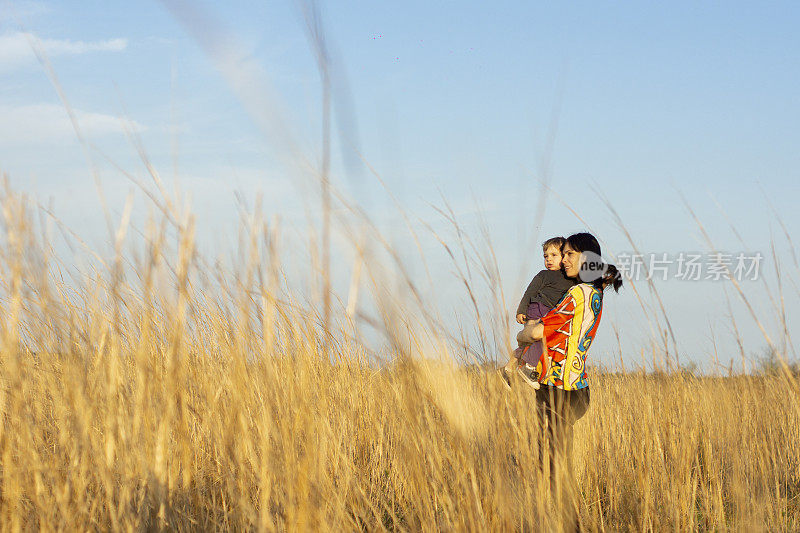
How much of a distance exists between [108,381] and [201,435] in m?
0.47

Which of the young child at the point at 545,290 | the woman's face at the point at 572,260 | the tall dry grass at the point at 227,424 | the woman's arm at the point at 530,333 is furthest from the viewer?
the young child at the point at 545,290

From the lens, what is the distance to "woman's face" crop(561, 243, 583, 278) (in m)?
2.74

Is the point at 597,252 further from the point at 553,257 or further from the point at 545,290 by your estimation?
the point at 545,290

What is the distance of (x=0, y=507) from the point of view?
142 centimetres

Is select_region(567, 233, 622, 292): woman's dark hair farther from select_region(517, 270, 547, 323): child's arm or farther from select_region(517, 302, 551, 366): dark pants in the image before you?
select_region(517, 270, 547, 323): child's arm

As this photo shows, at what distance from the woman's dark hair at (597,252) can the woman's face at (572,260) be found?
17 mm

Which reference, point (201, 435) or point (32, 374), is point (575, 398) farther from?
point (32, 374)

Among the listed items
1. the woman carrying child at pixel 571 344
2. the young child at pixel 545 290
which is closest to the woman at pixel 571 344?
the woman carrying child at pixel 571 344

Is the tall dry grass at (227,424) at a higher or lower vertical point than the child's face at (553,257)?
lower

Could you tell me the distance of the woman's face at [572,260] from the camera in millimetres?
2736

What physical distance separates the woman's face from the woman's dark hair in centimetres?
2

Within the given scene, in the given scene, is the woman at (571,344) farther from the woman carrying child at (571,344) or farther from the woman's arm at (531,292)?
the woman's arm at (531,292)

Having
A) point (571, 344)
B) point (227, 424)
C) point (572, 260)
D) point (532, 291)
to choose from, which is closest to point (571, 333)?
point (571, 344)

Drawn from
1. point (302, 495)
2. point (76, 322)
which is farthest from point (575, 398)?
point (76, 322)
